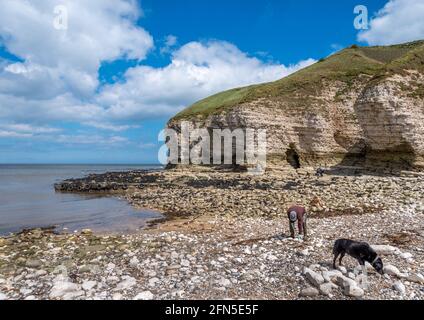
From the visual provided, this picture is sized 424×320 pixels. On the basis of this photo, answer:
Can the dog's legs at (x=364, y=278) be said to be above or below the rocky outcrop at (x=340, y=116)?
→ below

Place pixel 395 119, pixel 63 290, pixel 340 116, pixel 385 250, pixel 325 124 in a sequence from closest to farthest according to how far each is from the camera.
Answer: pixel 63 290 → pixel 385 250 → pixel 395 119 → pixel 325 124 → pixel 340 116

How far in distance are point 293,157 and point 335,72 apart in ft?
53.4

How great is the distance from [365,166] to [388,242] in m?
32.4

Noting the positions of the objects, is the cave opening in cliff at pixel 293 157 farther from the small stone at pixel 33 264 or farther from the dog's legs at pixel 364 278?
the small stone at pixel 33 264

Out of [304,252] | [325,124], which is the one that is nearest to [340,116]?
[325,124]

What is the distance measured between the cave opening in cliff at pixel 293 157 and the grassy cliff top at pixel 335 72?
7.40 m

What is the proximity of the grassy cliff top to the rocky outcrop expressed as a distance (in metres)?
0.15

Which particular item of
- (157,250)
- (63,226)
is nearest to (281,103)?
(63,226)

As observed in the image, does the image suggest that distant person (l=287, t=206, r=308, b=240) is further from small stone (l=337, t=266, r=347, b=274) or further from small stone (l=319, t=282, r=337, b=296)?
small stone (l=319, t=282, r=337, b=296)

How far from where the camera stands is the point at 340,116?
160 feet

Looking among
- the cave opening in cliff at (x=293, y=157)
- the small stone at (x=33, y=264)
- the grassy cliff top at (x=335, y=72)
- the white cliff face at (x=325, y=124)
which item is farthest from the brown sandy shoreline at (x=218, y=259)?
the grassy cliff top at (x=335, y=72)

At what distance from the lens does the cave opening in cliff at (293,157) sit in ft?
160

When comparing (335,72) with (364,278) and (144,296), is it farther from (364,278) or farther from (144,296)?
(144,296)

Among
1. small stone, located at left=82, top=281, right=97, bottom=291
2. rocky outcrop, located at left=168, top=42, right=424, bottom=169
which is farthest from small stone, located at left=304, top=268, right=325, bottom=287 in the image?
rocky outcrop, located at left=168, top=42, right=424, bottom=169
